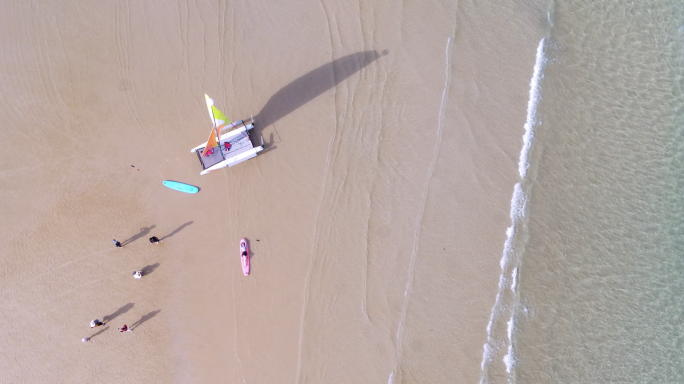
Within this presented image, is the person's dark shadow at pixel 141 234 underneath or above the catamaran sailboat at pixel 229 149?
underneath

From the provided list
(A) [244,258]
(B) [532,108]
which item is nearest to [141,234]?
(A) [244,258]

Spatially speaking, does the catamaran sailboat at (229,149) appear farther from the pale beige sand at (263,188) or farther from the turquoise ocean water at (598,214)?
the turquoise ocean water at (598,214)

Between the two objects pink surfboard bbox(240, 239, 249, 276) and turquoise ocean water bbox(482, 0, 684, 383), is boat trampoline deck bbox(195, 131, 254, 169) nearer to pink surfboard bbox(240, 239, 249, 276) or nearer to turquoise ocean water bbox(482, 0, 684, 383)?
pink surfboard bbox(240, 239, 249, 276)

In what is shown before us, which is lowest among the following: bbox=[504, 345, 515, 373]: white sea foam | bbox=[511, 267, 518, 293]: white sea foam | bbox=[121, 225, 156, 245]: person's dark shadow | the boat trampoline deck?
bbox=[504, 345, 515, 373]: white sea foam

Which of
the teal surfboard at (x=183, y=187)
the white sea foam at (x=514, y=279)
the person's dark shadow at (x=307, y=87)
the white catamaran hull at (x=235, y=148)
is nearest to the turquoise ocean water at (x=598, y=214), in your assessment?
the white sea foam at (x=514, y=279)

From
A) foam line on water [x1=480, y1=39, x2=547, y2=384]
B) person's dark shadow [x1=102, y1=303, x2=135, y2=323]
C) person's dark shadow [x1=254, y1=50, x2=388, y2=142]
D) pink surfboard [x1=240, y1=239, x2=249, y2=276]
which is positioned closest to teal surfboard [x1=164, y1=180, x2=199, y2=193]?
pink surfboard [x1=240, y1=239, x2=249, y2=276]

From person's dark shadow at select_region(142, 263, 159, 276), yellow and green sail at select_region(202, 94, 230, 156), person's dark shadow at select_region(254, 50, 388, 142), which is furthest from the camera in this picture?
person's dark shadow at select_region(254, 50, 388, 142)

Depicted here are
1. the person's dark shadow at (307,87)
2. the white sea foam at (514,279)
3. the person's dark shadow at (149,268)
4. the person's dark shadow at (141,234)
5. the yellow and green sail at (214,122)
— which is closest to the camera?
the yellow and green sail at (214,122)
